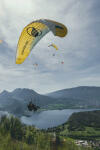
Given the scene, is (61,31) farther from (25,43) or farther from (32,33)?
(25,43)

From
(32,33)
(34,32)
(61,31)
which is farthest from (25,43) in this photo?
(61,31)

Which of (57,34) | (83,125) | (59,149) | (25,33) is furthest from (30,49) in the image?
(83,125)

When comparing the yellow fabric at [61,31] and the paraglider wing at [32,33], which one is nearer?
the yellow fabric at [61,31]

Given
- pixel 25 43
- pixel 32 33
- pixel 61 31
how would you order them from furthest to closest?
pixel 25 43
pixel 32 33
pixel 61 31

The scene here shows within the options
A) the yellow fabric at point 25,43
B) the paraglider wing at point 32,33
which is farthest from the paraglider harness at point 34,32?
the yellow fabric at point 25,43

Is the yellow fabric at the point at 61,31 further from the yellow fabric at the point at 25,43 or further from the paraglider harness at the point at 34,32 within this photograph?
the paraglider harness at the point at 34,32

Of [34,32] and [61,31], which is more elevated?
[34,32]

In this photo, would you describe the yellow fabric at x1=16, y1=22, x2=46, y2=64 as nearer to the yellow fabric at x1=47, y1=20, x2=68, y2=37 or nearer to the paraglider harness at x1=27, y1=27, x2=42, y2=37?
the paraglider harness at x1=27, y1=27, x2=42, y2=37

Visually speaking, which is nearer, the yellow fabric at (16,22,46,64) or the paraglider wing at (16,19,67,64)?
the paraglider wing at (16,19,67,64)

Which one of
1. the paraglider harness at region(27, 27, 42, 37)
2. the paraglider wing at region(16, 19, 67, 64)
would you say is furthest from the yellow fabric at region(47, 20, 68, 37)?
the paraglider harness at region(27, 27, 42, 37)
